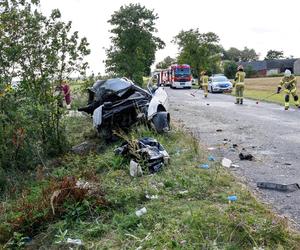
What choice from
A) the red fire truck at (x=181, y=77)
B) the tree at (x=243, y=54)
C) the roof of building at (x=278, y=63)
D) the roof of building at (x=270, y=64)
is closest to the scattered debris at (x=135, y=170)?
the red fire truck at (x=181, y=77)

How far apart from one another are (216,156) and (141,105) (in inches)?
96.2

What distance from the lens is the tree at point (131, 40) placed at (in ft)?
102

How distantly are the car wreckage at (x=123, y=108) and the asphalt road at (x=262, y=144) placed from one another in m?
1.16

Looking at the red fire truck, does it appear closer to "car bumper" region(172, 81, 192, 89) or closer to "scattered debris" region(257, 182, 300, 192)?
"car bumper" region(172, 81, 192, 89)

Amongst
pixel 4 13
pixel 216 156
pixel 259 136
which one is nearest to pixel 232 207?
pixel 216 156

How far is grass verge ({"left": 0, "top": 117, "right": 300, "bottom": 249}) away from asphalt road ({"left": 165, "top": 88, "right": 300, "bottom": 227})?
41 centimetres

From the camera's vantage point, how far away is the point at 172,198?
4.81 metres

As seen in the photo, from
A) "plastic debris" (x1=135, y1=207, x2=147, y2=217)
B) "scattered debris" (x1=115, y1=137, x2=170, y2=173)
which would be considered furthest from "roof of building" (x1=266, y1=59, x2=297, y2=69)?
"plastic debris" (x1=135, y1=207, x2=147, y2=217)

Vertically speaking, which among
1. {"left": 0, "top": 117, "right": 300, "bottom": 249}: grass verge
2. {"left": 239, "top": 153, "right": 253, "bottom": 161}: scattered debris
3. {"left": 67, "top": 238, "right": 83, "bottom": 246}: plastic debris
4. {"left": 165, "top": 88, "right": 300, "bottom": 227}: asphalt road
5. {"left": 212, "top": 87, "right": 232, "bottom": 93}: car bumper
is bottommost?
{"left": 212, "top": 87, "right": 232, "bottom": 93}: car bumper

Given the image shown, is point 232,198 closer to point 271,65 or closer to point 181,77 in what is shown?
point 181,77

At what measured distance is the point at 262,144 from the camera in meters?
8.56

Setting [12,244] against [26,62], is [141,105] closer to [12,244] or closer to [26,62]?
[26,62]

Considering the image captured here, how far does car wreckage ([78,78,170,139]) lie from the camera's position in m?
8.63

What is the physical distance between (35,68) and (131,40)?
2900 cm
